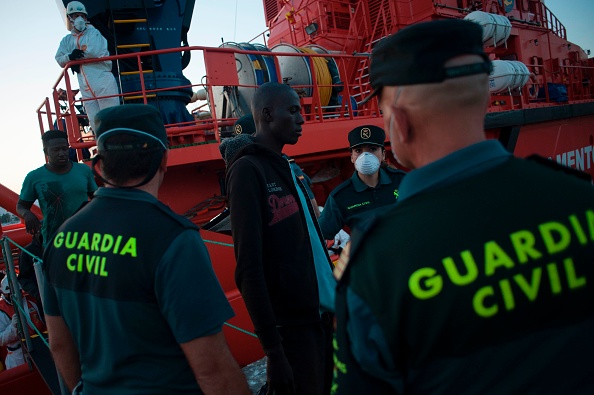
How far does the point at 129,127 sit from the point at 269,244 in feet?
2.92

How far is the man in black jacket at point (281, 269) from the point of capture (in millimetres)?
1835

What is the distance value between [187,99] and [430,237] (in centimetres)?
579

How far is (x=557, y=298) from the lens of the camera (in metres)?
0.82

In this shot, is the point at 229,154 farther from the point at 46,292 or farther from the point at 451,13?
the point at 451,13

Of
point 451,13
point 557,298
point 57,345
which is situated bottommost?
point 57,345

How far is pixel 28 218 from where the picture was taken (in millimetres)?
3943

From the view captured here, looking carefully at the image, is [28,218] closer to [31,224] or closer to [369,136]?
[31,224]

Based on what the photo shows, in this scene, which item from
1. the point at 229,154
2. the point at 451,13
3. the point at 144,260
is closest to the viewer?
the point at 144,260

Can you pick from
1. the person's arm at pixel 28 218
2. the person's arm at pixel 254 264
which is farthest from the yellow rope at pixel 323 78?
the person's arm at pixel 254 264

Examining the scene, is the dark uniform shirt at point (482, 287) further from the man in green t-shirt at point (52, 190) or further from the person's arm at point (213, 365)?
the man in green t-shirt at point (52, 190)

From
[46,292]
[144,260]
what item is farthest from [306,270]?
[46,292]

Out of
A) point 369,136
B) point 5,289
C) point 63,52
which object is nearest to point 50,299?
point 369,136

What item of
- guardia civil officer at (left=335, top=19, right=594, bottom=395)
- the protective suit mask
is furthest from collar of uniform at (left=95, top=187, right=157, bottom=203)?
the protective suit mask

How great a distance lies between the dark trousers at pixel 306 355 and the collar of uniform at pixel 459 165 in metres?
1.35
